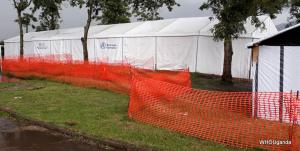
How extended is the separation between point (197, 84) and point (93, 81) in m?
4.87

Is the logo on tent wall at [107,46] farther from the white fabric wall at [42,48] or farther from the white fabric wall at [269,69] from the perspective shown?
the white fabric wall at [269,69]

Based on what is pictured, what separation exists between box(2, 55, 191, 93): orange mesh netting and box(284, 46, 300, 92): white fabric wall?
16.2 ft

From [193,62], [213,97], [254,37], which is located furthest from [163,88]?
[193,62]

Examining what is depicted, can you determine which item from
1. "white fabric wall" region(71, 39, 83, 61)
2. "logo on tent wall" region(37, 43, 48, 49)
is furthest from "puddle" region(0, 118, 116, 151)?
"logo on tent wall" region(37, 43, 48, 49)

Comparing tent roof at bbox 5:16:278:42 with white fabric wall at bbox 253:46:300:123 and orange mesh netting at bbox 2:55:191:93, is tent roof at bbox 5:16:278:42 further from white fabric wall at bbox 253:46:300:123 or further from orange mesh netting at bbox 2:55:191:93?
white fabric wall at bbox 253:46:300:123

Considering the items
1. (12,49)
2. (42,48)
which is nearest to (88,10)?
(42,48)

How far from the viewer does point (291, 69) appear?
11.0m

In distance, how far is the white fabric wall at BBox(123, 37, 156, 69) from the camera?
3097cm

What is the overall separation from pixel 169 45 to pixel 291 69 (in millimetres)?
18934

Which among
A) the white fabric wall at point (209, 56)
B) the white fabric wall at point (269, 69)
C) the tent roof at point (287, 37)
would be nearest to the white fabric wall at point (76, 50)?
the white fabric wall at point (209, 56)

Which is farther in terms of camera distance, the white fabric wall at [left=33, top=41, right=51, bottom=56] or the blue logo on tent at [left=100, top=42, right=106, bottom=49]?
the white fabric wall at [left=33, top=41, right=51, bottom=56]

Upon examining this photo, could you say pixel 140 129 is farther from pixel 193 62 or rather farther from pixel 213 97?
pixel 193 62

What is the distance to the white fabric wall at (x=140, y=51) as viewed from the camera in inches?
1219

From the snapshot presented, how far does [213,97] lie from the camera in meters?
11.7
